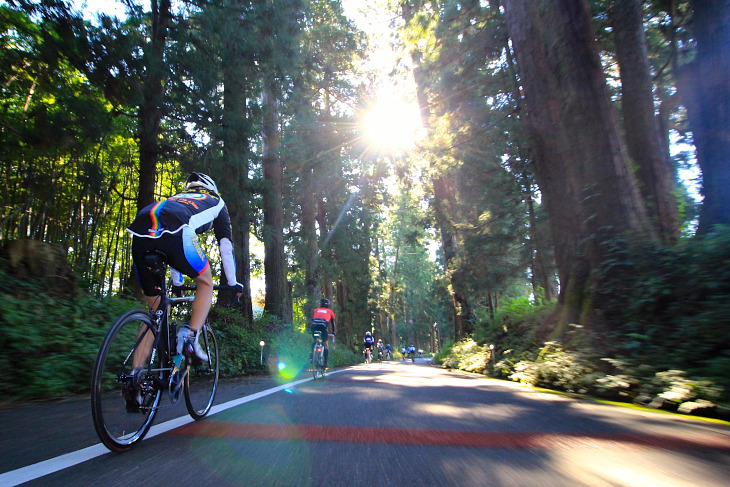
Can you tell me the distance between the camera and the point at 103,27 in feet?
21.8

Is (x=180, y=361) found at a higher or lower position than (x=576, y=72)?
lower

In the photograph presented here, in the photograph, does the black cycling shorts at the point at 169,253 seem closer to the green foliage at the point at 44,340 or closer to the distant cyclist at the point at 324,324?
the green foliage at the point at 44,340

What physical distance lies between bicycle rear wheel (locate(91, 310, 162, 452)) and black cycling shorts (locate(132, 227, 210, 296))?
10.1 inches

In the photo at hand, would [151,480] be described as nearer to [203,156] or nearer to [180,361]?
[180,361]

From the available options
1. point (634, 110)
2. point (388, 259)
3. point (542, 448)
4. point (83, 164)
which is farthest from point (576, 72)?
point (388, 259)

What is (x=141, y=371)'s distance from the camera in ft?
9.03

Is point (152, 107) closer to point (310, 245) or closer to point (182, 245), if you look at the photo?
point (182, 245)

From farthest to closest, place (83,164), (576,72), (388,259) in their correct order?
(388,259)
(83,164)
(576,72)

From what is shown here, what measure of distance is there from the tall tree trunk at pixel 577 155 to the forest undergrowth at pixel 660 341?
0.47 metres

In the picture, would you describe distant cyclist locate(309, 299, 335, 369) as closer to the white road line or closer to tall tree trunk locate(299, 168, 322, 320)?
the white road line

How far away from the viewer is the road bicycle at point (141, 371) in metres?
2.46

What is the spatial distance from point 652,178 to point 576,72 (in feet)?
9.47

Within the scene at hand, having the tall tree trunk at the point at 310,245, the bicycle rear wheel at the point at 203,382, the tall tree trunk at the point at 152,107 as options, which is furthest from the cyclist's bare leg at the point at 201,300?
the tall tree trunk at the point at 310,245

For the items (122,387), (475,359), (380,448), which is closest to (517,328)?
(475,359)
